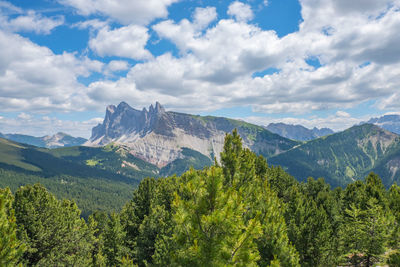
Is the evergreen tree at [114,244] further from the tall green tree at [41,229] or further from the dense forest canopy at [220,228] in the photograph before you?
the tall green tree at [41,229]

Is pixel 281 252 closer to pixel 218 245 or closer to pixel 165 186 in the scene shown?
pixel 218 245

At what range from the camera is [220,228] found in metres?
11.5

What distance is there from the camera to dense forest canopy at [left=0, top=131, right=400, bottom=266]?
1179 centimetres

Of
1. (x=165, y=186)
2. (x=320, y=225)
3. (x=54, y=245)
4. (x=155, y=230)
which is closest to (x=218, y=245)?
(x=320, y=225)

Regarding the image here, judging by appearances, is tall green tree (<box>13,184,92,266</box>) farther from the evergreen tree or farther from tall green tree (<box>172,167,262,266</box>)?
tall green tree (<box>172,167,262,266</box>)

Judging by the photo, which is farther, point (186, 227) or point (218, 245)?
point (186, 227)

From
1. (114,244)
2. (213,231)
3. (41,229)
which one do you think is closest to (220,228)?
(213,231)

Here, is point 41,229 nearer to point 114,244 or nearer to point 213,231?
point 114,244

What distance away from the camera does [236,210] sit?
12.2 m

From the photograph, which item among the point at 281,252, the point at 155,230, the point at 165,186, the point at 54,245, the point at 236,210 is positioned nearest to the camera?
the point at 236,210

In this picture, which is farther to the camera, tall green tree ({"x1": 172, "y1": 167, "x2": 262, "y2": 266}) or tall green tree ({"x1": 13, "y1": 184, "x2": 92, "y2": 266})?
tall green tree ({"x1": 13, "y1": 184, "x2": 92, "y2": 266})

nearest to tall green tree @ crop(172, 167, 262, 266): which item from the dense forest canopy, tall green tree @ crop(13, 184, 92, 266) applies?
the dense forest canopy

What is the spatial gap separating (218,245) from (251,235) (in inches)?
69.3

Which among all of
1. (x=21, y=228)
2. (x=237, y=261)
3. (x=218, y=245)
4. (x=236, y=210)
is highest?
(x=236, y=210)
